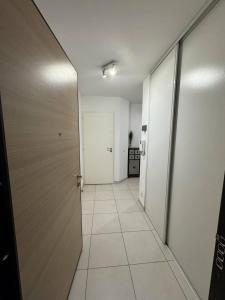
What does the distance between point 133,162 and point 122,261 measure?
10.3 ft

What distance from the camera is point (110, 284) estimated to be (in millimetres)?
1396

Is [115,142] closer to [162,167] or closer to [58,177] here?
[162,167]

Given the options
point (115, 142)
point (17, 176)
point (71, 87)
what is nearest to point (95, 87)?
point (115, 142)

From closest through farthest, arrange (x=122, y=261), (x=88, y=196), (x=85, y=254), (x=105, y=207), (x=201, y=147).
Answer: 1. (x=201, y=147)
2. (x=122, y=261)
3. (x=85, y=254)
4. (x=105, y=207)
5. (x=88, y=196)

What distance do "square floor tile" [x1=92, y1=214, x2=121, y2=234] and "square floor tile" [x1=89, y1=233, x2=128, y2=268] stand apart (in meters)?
0.10

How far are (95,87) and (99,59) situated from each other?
123 cm

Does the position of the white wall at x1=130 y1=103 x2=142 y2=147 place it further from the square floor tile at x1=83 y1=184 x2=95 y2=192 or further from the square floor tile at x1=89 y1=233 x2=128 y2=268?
the square floor tile at x1=89 y1=233 x2=128 y2=268

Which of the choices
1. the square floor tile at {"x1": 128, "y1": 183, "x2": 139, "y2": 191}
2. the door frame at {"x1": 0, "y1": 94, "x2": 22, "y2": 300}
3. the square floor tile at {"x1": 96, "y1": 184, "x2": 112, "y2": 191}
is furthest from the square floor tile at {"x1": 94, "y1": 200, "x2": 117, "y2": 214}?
the door frame at {"x1": 0, "y1": 94, "x2": 22, "y2": 300}

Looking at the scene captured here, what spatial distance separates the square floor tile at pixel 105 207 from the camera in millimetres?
2701

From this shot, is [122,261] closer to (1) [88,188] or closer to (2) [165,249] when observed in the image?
(2) [165,249]

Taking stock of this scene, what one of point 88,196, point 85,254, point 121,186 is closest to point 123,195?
point 121,186

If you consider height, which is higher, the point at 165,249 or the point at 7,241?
the point at 7,241

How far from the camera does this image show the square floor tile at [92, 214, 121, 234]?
7.13 feet

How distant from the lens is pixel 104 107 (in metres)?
3.85
